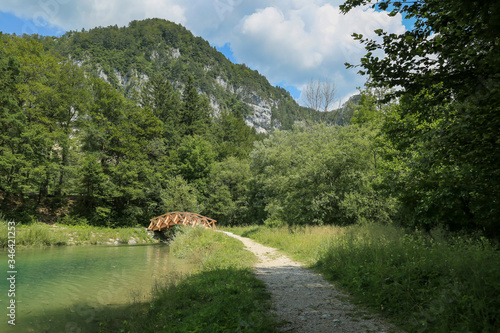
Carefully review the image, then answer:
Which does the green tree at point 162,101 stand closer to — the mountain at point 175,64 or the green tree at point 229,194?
the green tree at point 229,194

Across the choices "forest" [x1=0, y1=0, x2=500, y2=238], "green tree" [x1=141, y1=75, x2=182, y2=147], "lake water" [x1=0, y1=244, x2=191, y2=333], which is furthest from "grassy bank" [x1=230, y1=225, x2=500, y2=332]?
"green tree" [x1=141, y1=75, x2=182, y2=147]

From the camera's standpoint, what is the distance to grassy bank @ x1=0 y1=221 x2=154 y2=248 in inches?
695

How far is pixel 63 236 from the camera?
789 inches

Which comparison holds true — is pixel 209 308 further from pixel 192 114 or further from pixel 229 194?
pixel 192 114

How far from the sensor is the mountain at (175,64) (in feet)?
402

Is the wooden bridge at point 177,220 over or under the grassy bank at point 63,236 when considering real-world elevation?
over

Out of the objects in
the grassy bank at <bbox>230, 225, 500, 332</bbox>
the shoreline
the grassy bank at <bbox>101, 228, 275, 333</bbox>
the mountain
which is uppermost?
the mountain

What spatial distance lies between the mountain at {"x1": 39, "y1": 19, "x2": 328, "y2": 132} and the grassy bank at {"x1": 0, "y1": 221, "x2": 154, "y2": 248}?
300ft

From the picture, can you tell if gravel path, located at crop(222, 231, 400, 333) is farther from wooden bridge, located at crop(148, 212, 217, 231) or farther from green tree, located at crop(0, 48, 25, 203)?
green tree, located at crop(0, 48, 25, 203)

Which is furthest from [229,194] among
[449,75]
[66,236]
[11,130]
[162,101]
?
[449,75]

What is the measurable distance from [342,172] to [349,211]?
222 cm

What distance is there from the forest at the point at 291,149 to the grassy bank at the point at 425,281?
1523 mm

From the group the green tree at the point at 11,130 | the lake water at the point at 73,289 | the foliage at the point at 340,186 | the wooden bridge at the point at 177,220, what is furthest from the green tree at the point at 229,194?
the lake water at the point at 73,289

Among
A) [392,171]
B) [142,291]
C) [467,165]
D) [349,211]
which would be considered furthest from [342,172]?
[142,291]
